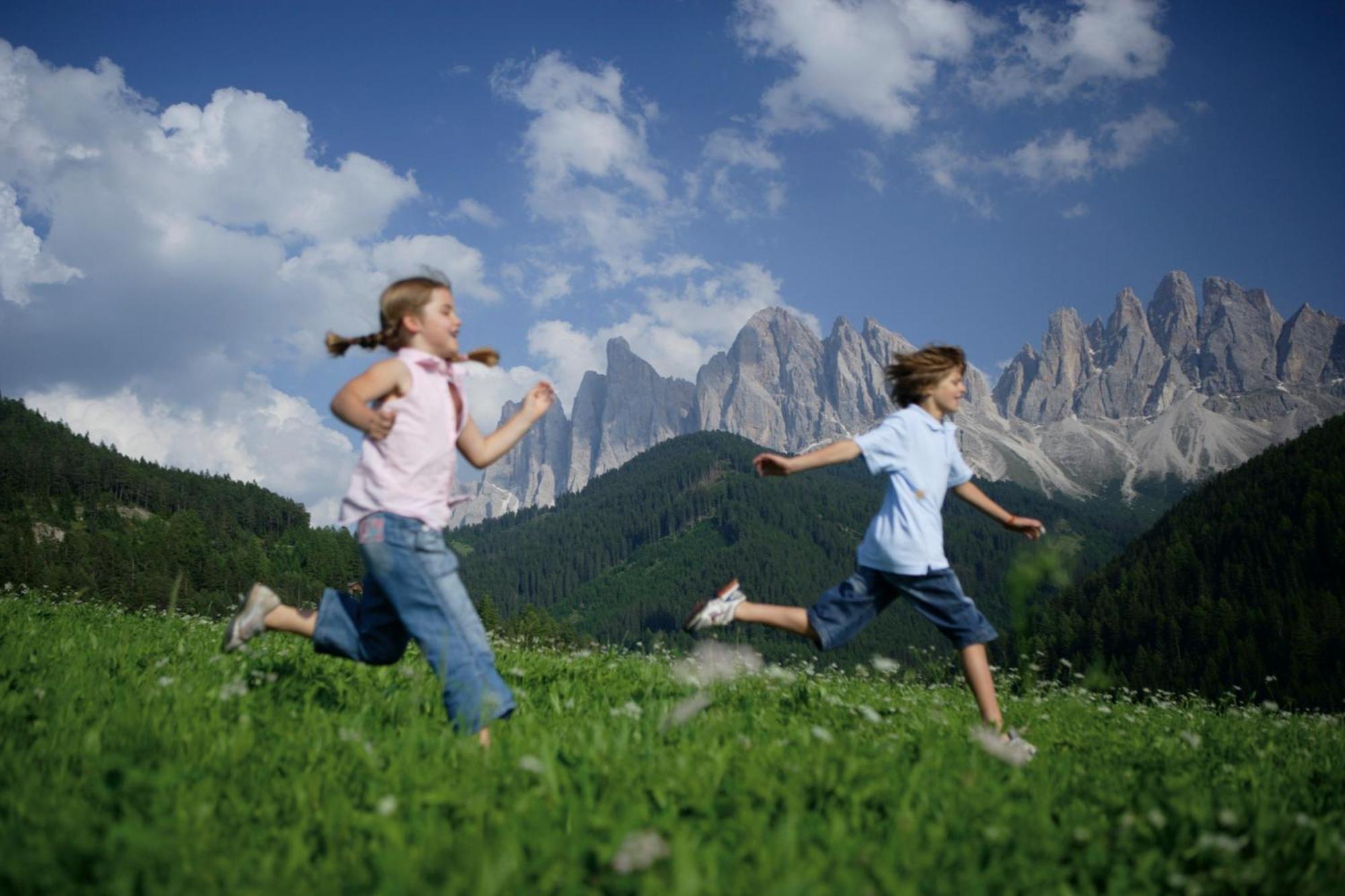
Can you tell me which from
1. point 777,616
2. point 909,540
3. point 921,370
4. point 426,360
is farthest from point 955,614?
point 426,360

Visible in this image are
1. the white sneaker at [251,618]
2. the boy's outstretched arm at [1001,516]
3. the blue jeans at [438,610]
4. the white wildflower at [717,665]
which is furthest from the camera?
the boy's outstretched arm at [1001,516]

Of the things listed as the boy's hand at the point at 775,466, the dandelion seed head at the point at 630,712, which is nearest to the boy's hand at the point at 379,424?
the dandelion seed head at the point at 630,712

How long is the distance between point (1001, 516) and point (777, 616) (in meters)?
2.27

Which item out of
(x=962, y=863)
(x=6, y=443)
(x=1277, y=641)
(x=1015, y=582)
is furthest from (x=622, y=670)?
(x=6, y=443)

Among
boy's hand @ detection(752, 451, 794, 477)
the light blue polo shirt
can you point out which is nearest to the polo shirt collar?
boy's hand @ detection(752, 451, 794, 477)

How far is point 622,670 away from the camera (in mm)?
7645

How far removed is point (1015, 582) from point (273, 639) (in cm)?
787

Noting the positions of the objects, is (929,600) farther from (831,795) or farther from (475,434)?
(475,434)

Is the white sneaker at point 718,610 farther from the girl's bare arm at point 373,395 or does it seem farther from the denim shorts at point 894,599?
the girl's bare arm at point 373,395

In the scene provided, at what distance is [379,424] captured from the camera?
432 centimetres

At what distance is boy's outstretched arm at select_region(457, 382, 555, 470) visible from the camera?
192 inches

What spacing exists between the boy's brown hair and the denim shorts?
1601 millimetres

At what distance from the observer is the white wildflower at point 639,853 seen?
2.41 metres

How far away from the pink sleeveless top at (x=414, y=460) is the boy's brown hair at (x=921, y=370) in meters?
3.84
